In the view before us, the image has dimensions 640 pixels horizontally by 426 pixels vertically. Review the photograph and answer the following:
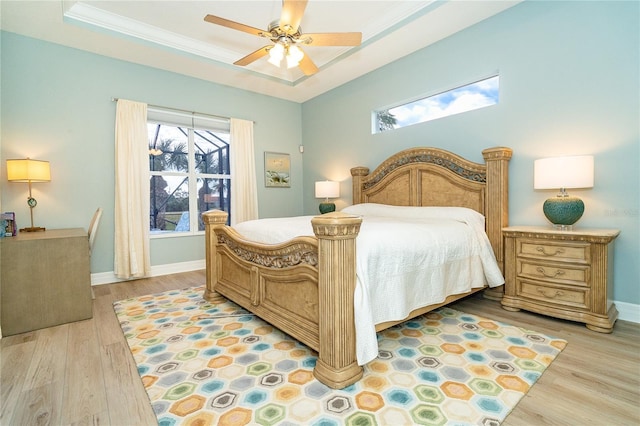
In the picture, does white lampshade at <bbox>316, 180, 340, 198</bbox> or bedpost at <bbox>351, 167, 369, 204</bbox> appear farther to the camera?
white lampshade at <bbox>316, 180, 340, 198</bbox>

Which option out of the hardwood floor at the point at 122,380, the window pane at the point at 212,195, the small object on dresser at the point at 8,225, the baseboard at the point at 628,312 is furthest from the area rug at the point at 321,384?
the window pane at the point at 212,195

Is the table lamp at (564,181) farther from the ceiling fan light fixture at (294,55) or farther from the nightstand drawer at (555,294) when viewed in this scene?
the ceiling fan light fixture at (294,55)

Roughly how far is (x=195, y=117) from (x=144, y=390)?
3.82 m

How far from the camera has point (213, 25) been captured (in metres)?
3.40

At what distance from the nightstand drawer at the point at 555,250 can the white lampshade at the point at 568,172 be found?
1.49 feet

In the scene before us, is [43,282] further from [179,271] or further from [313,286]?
[313,286]

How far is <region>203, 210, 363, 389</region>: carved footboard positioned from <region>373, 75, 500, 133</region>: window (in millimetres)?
2599

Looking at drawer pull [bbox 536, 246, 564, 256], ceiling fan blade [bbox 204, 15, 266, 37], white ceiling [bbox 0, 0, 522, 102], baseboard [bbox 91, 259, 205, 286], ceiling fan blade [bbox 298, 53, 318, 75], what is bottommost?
baseboard [bbox 91, 259, 205, 286]

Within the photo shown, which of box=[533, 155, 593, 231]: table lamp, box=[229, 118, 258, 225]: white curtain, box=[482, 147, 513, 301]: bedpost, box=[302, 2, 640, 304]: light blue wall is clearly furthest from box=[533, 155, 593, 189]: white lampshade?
box=[229, 118, 258, 225]: white curtain

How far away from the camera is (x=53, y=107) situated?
3.41 m

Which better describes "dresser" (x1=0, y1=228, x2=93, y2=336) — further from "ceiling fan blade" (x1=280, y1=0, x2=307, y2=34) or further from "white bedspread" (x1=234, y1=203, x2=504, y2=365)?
"ceiling fan blade" (x1=280, y1=0, x2=307, y2=34)

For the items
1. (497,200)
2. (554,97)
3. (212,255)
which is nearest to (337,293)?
(212,255)

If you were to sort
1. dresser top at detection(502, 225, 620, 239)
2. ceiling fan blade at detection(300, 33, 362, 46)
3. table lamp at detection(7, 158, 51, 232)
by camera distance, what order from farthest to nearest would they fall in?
table lamp at detection(7, 158, 51, 232) → ceiling fan blade at detection(300, 33, 362, 46) → dresser top at detection(502, 225, 620, 239)

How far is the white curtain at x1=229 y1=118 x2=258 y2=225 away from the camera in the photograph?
15.6 ft
